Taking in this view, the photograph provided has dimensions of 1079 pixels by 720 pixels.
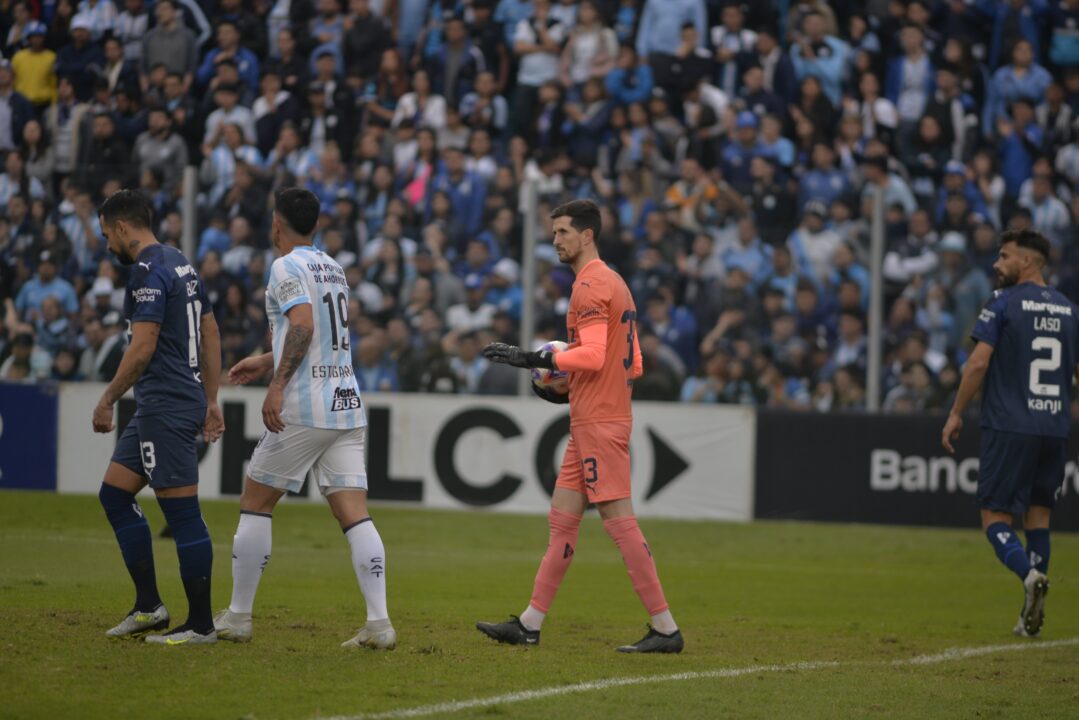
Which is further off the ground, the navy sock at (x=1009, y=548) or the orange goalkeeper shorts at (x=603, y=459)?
the orange goalkeeper shorts at (x=603, y=459)

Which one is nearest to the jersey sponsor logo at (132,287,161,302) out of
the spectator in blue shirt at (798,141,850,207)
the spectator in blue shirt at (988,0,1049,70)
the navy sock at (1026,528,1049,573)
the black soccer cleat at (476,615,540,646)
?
the black soccer cleat at (476,615,540,646)

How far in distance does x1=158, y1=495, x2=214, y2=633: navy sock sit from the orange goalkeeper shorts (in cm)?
193

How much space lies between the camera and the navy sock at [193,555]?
7.30 m

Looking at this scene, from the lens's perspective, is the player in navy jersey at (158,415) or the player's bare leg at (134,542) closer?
the player in navy jersey at (158,415)

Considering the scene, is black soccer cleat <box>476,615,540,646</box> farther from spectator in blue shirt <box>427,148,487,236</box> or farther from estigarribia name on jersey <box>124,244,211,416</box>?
spectator in blue shirt <box>427,148,487,236</box>

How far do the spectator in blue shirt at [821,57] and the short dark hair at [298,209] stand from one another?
44.9ft

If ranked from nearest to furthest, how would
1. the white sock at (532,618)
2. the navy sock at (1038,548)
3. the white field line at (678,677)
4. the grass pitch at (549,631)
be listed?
the white field line at (678,677), the grass pitch at (549,631), the white sock at (532,618), the navy sock at (1038,548)

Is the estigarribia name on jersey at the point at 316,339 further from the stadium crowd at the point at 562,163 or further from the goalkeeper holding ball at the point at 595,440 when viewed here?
the stadium crowd at the point at 562,163

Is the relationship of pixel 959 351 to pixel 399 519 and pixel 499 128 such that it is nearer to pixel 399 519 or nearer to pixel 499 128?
pixel 399 519

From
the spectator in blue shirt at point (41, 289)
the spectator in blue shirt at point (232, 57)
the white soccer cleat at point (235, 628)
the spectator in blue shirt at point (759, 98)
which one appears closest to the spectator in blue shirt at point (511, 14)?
the spectator in blue shirt at point (232, 57)

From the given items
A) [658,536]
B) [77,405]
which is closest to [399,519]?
[658,536]

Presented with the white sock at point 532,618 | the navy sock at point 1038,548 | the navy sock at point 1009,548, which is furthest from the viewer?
the navy sock at point 1038,548

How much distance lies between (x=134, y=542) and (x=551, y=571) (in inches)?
83.6

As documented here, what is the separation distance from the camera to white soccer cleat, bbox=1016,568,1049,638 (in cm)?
882
